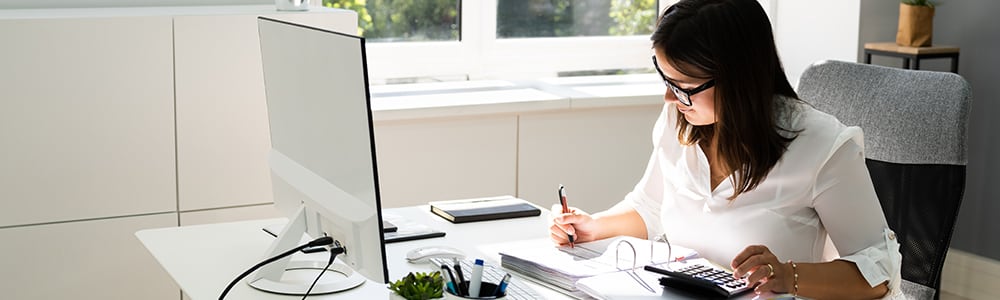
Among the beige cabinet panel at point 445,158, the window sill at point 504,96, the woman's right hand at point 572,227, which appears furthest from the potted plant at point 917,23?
the woman's right hand at point 572,227

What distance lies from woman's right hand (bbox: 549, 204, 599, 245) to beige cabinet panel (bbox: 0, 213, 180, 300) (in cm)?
118

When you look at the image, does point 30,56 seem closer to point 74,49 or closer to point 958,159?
point 74,49

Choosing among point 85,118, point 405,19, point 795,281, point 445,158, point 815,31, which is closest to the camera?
point 795,281

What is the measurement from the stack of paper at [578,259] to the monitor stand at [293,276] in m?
0.28

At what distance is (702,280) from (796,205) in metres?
0.33

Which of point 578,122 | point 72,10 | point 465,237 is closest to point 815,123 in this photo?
point 465,237

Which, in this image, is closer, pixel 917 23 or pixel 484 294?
pixel 484 294

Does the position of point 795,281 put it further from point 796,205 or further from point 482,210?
point 482,210

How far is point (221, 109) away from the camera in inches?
111

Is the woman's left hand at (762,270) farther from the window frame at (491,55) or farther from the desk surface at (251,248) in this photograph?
the window frame at (491,55)

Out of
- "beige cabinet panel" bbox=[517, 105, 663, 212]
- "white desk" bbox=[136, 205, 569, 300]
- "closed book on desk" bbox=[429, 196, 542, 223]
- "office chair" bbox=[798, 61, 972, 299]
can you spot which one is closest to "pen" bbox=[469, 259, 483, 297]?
"white desk" bbox=[136, 205, 569, 300]

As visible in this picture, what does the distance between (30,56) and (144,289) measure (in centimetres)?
64

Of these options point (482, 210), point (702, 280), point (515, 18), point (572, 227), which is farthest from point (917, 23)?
point (702, 280)

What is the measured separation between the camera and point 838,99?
2338 millimetres
